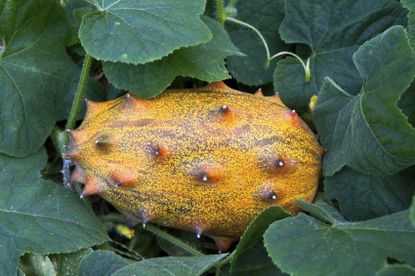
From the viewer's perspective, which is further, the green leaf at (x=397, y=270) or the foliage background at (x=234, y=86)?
the foliage background at (x=234, y=86)

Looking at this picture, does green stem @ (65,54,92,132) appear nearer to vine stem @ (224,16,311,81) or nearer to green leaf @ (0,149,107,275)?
green leaf @ (0,149,107,275)

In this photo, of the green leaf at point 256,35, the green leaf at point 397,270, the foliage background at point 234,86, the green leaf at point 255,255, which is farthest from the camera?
the green leaf at point 256,35

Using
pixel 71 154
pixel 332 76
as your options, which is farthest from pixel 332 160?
pixel 71 154

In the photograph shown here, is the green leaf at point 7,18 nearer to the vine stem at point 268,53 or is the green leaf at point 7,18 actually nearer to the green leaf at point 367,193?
the vine stem at point 268,53

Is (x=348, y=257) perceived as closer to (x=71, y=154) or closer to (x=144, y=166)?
(x=144, y=166)

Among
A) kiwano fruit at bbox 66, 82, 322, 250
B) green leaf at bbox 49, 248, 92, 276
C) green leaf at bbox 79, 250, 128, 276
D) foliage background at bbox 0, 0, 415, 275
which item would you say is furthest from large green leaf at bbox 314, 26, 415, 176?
green leaf at bbox 49, 248, 92, 276

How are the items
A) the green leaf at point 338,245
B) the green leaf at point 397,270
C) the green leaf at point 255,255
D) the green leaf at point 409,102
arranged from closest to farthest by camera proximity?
the green leaf at point 397,270, the green leaf at point 338,245, the green leaf at point 255,255, the green leaf at point 409,102

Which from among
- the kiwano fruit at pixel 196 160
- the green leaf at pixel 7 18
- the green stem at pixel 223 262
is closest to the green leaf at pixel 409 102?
the kiwano fruit at pixel 196 160
